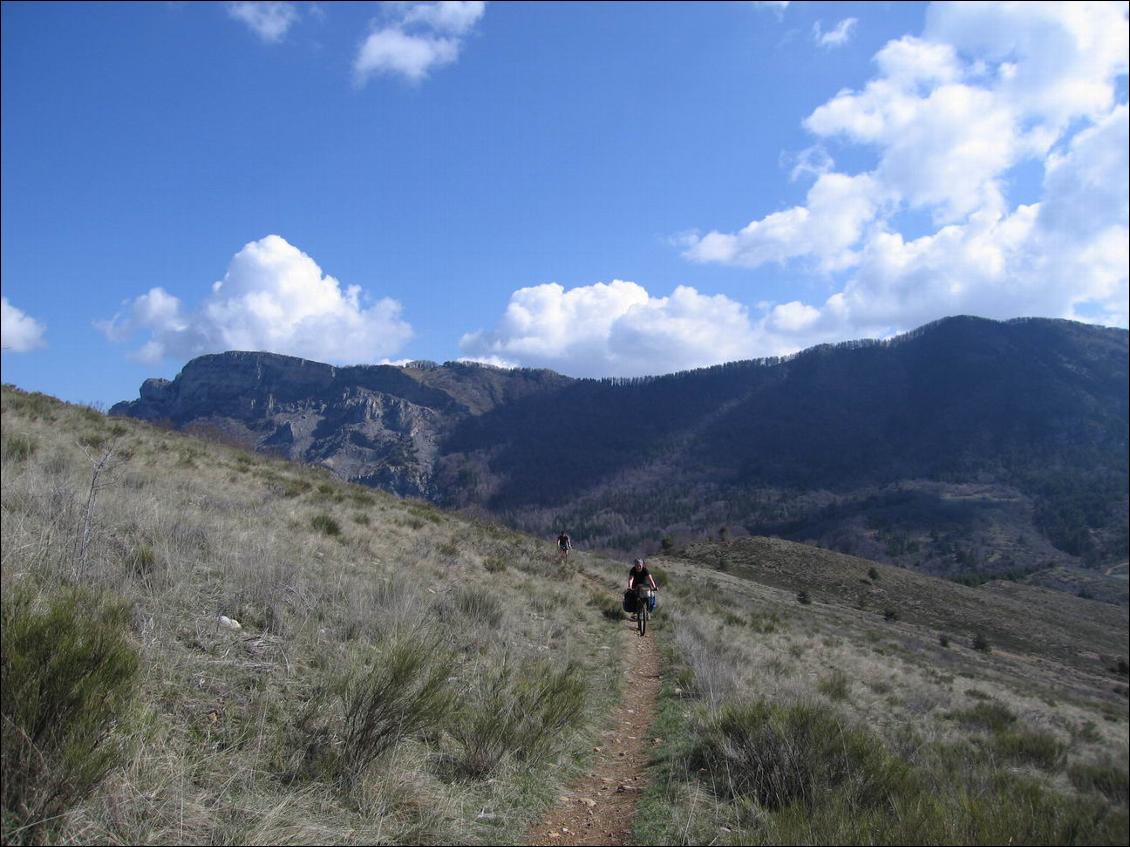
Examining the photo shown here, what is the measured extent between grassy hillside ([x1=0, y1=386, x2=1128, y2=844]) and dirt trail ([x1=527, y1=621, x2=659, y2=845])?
149mm

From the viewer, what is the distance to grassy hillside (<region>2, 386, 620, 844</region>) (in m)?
2.71

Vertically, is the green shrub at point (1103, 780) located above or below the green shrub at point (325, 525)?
below

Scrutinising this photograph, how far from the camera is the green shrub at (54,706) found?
2.44m

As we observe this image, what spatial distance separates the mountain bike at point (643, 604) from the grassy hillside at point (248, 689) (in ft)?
14.3

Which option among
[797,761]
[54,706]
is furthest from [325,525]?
[797,761]

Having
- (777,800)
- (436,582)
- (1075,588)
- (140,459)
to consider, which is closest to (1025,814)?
(777,800)

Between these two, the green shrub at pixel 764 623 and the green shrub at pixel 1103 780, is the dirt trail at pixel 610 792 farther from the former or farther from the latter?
the green shrub at pixel 764 623

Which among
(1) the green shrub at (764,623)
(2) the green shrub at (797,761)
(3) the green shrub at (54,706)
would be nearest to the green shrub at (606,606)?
(1) the green shrub at (764,623)

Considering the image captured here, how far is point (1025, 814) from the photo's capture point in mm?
4969

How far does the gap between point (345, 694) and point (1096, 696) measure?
4076 cm

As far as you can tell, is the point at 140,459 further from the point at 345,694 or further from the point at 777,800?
the point at 777,800

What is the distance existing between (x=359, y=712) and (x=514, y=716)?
1536 mm

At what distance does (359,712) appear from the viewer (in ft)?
13.1

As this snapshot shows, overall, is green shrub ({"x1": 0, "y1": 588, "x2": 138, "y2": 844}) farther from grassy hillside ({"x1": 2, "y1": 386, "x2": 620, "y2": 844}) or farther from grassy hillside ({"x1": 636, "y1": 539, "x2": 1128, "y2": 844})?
grassy hillside ({"x1": 636, "y1": 539, "x2": 1128, "y2": 844})
